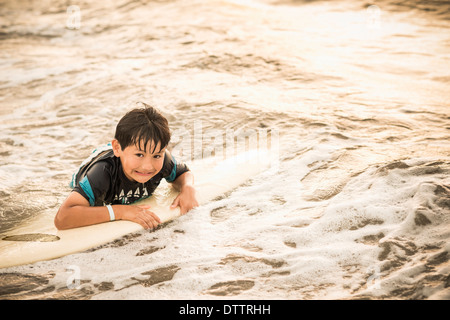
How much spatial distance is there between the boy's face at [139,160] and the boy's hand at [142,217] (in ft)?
0.82

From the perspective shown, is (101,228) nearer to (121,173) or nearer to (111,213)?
(111,213)

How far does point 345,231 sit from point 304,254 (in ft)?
1.20

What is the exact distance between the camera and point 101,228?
9.94 ft

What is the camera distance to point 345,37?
303 inches

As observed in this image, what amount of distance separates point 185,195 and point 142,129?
0.73m

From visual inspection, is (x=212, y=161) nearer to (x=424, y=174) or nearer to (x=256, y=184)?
(x=256, y=184)

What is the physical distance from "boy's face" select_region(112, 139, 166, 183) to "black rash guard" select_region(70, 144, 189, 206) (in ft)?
0.34

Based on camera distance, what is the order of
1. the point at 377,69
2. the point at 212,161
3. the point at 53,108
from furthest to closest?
the point at 377,69
the point at 53,108
the point at 212,161

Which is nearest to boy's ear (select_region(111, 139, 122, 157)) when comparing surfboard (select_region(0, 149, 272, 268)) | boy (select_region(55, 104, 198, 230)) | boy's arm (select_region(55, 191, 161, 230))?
boy (select_region(55, 104, 198, 230))

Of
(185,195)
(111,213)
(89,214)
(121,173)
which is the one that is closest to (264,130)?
(185,195)

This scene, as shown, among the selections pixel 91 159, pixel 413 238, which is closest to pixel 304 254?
pixel 413 238

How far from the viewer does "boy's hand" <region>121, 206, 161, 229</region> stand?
3.06 metres

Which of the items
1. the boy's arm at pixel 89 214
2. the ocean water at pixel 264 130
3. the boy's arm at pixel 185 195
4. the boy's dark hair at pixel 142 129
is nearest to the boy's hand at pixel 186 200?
the boy's arm at pixel 185 195

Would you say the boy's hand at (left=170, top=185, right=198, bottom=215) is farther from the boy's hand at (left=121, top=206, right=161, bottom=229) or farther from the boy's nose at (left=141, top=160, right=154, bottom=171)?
the boy's nose at (left=141, top=160, right=154, bottom=171)
